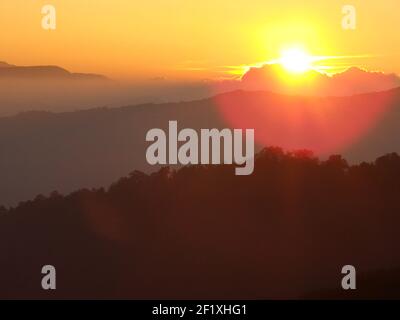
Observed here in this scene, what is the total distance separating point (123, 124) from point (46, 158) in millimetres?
1056

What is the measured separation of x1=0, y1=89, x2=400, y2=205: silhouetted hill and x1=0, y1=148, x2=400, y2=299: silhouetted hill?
0.27 meters

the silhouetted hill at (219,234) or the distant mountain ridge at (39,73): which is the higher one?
the distant mountain ridge at (39,73)

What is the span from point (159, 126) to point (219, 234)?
73.6 inches

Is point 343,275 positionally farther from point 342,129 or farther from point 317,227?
point 342,129

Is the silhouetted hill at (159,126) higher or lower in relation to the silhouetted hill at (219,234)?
higher

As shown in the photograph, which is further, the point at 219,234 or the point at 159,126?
the point at 219,234

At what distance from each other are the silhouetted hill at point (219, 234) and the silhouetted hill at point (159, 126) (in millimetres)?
268

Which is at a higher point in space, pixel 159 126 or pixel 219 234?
pixel 159 126

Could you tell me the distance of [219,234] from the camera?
8.25 metres

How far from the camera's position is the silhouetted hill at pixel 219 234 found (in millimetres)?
7477

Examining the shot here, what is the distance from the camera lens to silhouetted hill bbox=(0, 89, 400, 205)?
25.0 feet

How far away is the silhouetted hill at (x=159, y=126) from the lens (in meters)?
7.63

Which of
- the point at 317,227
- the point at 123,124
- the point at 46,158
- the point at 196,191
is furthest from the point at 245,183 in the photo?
the point at 46,158

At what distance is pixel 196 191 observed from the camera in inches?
345
